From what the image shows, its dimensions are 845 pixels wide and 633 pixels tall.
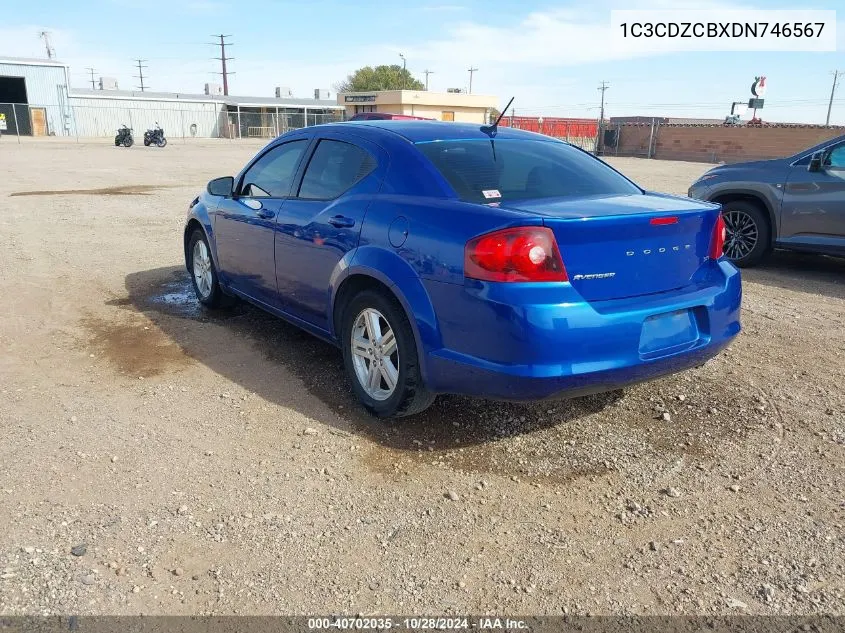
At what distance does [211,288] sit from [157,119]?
53709 millimetres

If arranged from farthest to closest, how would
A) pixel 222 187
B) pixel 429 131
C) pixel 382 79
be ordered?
pixel 382 79 → pixel 222 187 → pixel 429 131

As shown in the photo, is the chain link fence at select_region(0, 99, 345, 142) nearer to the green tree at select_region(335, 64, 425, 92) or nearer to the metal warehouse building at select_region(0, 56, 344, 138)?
the metal warehouse building at select_region(0, 56, 344, 138)

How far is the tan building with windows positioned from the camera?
50.0 metres

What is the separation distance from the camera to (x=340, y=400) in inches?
164

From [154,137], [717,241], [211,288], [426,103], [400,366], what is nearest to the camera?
[400,366]

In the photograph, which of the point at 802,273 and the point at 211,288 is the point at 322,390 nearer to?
the point at 211,288

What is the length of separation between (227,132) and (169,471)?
193 ft

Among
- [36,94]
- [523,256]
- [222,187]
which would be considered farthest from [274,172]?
[36,94]

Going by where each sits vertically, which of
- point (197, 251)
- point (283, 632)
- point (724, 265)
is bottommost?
point (283, 632)

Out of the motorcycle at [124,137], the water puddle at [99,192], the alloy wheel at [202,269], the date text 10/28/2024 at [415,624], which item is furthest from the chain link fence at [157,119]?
the date text 10/28/2024 at [415,624]

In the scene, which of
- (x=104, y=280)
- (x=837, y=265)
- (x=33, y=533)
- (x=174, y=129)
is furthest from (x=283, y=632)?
(x=174, y=129)

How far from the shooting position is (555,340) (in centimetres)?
305

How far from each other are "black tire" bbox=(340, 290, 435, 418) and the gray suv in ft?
18.6

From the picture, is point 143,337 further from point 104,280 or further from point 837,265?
point 837,265
